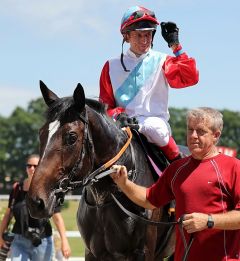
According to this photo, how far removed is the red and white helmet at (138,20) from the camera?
6.01m

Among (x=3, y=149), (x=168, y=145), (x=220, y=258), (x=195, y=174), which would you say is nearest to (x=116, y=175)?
(x=195, y=174)

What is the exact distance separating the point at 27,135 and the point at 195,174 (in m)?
106

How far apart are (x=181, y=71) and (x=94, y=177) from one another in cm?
150

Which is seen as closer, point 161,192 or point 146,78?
point 161,192

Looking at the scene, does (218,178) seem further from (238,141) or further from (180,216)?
(238,141)

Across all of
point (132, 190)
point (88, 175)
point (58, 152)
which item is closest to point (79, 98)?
point (58, 152)

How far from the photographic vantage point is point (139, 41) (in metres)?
6.13

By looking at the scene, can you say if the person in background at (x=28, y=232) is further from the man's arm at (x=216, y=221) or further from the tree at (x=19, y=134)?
the tree at (x=19, y=134)

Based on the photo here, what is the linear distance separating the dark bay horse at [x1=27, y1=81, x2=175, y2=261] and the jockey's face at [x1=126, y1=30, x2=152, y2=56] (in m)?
0.90

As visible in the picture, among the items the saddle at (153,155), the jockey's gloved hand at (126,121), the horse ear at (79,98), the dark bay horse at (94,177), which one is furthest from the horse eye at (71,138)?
the saddle at (153,155)

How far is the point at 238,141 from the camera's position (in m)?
115

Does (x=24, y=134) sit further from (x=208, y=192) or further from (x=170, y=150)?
(x=208, y=192)

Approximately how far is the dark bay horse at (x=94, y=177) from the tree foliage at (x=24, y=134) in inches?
3687

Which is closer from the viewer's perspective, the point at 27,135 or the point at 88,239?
the point at 88,239
